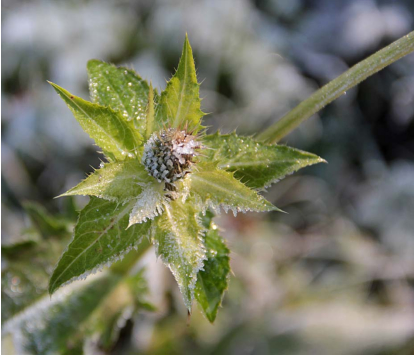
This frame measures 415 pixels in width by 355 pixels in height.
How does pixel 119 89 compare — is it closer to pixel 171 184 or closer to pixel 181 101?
pixel 181 101

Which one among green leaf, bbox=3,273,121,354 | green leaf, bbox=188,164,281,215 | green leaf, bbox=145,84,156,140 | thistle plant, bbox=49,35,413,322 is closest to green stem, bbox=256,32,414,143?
thistle plant, bbox=49,35,413,322

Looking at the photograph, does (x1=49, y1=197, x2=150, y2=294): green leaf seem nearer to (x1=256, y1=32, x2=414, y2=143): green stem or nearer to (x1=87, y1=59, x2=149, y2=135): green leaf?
(x1=87, y1=59, x2=149, y2=135): green leaf

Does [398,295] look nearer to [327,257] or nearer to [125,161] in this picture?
[327,257]

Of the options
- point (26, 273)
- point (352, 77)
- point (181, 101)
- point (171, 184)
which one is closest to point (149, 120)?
point (181, 101)

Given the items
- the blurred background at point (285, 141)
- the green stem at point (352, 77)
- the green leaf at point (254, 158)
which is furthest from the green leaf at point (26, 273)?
the green stem at point (352, 77)

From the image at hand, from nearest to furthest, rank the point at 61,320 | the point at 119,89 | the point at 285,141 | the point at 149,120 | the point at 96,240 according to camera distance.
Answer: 1. the point at 96,240
2. the point at 149,120
3. the point at 119,89
4. the point at 61,320
5. the point at 285,141

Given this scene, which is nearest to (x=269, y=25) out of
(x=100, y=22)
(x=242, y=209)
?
(x=100, y=22)
